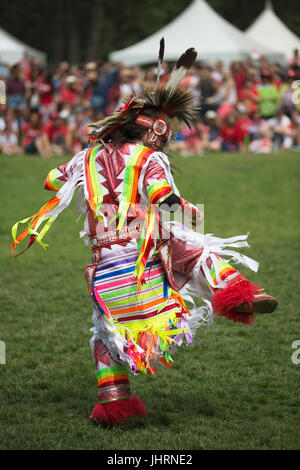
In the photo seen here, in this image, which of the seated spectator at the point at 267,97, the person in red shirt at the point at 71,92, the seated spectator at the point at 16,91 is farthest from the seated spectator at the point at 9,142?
the seated spectator at the point at 267,97

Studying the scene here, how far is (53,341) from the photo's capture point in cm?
563

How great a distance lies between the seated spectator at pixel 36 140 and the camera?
15781mm

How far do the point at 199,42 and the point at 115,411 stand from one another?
20221 millimetres

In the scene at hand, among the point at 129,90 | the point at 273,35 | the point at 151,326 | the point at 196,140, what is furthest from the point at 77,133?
the point at 273,35

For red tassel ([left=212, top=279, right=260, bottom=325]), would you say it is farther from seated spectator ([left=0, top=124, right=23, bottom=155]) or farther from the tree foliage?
the tree foliage

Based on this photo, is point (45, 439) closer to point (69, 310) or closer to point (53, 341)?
point (53, 341)

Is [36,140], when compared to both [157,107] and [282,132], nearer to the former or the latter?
[282,132]

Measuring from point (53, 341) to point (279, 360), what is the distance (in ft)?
5.64

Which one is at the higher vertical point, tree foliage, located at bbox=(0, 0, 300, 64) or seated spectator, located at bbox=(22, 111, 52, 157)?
tree foliage, located at bbox=(0, 0, 300, 64)

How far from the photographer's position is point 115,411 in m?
4.02

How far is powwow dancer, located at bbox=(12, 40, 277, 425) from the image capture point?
3.94 metres

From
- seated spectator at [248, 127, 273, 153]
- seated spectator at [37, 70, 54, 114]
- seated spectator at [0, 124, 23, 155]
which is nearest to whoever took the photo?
seated spectator at [0, 124, 23, 155]

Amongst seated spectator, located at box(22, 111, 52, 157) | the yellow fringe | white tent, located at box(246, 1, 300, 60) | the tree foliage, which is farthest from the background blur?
the tree foliage

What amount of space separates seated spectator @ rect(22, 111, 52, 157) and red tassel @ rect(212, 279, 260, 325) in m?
12.2
